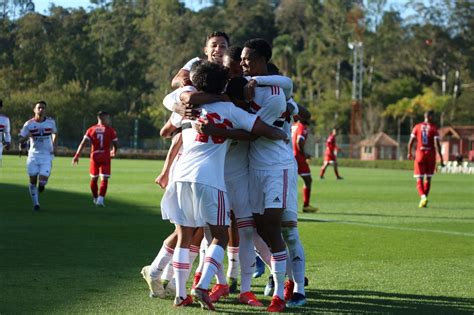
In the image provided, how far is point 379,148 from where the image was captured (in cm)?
8981

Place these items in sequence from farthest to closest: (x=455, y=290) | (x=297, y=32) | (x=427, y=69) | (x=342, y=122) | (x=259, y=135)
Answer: (x=297, y=32) → (x=427, y=69) → (x=342, y=122) → (x=455, y=290) → (x=259, y=135)

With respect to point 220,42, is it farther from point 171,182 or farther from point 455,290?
point 455,290

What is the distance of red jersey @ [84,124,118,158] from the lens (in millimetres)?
21812

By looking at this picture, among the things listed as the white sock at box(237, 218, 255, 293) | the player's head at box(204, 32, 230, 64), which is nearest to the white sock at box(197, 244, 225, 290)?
the white sock at box(237, 218, 255, 293)

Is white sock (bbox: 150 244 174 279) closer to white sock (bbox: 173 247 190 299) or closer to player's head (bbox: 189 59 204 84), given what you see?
white sock (bbox: 173 247 190 299)

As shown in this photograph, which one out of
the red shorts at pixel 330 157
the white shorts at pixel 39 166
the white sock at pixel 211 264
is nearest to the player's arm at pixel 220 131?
the white sock at pixel 211 264

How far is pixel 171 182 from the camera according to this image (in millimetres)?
8023

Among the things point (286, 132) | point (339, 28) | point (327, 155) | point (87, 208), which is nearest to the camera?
point (286, 132)

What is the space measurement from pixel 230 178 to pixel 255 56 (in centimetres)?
102

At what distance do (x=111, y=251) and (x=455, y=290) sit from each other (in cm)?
441

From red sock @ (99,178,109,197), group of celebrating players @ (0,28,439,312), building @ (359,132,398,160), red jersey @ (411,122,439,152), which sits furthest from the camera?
building @ (359,132,398,160)

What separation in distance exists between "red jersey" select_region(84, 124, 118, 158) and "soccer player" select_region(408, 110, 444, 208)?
6.65 m

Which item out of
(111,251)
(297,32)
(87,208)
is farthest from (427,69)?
(111,251)

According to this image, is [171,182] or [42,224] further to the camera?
[42,224]
